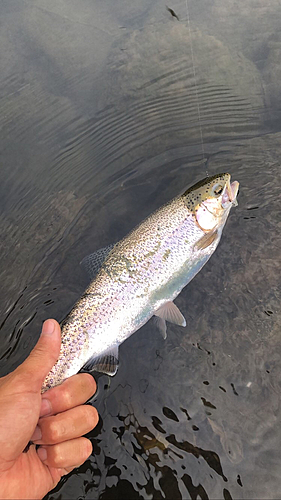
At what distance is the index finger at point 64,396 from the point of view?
7.97ft

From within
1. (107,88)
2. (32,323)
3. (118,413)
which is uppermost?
(107,88)

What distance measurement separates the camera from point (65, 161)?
4.45 meters

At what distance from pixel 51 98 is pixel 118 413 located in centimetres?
377

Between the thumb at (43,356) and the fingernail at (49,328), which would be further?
the fingernail at (49,328)

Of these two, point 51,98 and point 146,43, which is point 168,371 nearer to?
point 51,98

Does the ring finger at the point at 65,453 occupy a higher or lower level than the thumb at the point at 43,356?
lower

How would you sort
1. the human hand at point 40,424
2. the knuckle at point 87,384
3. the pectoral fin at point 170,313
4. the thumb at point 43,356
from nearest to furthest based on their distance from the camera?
the human hand at point 40,424 < the thumb at point 43,356 < the knuckle at point 87,384 < the pectoral fin at point 170,313

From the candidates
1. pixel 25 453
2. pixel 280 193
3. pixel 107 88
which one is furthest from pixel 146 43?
pixel 25 453

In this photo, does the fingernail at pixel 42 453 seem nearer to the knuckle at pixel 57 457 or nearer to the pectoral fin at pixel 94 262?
the knuckle at pixel 57 457

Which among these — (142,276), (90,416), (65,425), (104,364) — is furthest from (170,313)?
(65,425)

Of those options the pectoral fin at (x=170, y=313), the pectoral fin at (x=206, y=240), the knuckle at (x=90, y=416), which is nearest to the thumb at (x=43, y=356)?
the knuckle at (x=90, y=416)

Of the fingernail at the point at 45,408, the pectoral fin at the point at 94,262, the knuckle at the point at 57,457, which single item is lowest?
the knuckle at the point at 57,457

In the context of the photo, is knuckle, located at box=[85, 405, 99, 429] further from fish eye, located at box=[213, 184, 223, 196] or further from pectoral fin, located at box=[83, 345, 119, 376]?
fish eye, located at box=[213, 184, 223, 196]

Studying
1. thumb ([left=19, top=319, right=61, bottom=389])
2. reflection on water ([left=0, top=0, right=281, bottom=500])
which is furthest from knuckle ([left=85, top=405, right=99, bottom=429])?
reflection on water ([left=0, top=0, right=281, bottom=500])
